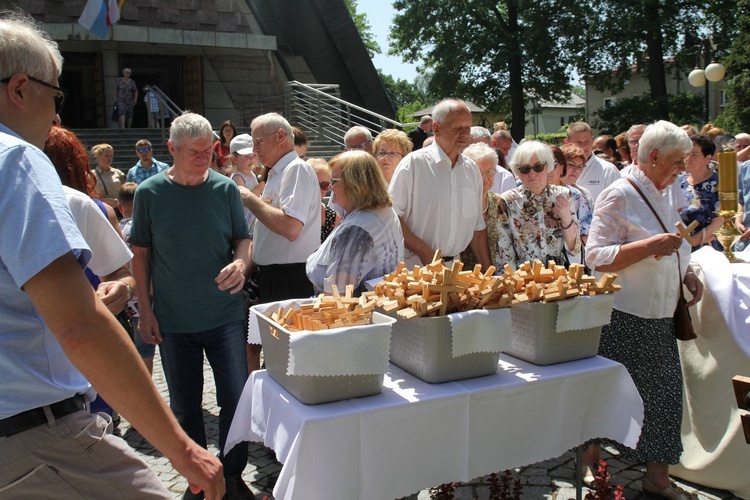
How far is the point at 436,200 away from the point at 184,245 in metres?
1.69

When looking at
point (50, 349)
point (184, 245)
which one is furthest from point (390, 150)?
point (50, 349)

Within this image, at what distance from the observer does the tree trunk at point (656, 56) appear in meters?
27.5

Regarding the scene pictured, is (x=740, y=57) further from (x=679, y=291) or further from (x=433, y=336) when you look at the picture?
(x=433, y=336)

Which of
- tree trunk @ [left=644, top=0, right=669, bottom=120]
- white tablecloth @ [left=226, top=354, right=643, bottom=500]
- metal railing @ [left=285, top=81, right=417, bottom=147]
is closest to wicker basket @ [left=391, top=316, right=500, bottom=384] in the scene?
white tablecloth @ [left=226, top=354, right=643, bottom=500]

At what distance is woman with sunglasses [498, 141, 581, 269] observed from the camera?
4344 mm

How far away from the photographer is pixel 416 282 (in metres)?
2.77

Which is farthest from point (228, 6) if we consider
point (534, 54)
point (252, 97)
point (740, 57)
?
point (740, 57)

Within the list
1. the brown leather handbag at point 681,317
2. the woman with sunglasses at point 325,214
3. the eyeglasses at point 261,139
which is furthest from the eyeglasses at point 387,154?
the brown leather handbag at point 681,317

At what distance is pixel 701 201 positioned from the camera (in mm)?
5797

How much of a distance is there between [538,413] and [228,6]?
20.6 m

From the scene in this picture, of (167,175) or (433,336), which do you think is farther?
(167,175)

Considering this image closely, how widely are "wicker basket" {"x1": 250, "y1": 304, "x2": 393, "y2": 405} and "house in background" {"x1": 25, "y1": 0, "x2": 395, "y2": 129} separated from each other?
17059 mm

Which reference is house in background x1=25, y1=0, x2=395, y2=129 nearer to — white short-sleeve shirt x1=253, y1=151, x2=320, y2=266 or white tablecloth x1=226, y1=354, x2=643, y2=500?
white short-sleeve shirt x1=253, y1=151, x2=320, y2=266

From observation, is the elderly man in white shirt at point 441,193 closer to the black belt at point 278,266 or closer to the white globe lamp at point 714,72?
the black belt at point 278,266
